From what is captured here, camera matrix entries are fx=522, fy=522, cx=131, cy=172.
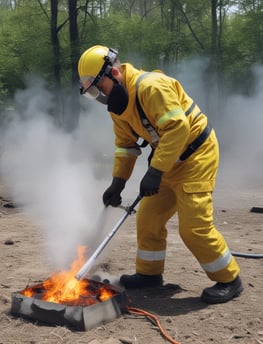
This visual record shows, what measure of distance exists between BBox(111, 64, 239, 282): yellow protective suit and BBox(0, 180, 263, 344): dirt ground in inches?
11.3

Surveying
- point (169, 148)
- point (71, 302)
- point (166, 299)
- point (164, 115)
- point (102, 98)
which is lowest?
point (166, 299)

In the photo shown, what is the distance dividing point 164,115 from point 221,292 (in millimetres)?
1392

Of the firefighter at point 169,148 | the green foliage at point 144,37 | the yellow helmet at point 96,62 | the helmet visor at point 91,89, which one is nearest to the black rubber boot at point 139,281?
the firefighter at point 169,148

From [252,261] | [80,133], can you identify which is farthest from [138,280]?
[80,133]

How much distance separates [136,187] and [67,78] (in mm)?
9629

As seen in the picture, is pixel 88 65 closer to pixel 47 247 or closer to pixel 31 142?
pixel 47 247

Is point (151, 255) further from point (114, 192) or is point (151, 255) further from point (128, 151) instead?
point (128, 151)

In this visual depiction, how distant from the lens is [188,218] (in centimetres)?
372

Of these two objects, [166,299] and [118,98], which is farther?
[166,299]

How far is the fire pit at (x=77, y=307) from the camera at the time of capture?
3381 mm

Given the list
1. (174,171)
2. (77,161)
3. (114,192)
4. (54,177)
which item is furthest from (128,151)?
(77,161)

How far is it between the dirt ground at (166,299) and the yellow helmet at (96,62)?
5.64 ft

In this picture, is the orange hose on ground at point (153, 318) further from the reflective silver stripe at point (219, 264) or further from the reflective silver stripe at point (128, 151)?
the reflective silver stripe at point (128, 151)

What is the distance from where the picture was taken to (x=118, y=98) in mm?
3646
